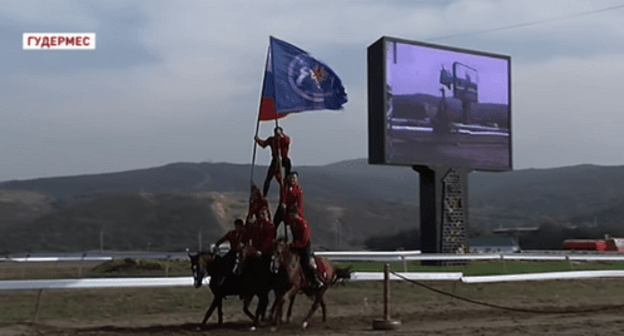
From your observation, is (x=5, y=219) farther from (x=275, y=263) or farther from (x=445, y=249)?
(x=275, y=263)

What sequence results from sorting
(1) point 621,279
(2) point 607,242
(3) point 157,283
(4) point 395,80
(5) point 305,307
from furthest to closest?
(2) point 607,242 < (4) point 395,80 < (1) point 621,279 < (5) point 305,307 < (3) point 157,283

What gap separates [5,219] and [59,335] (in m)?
134

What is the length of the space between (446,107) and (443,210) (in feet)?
14.3

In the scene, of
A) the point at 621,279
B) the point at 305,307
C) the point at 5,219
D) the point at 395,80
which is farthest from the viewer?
the point at 5,219

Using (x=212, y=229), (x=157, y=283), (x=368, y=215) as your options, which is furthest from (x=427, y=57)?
(x=368, y=215)

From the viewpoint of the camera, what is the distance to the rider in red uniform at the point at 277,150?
50.6 feet

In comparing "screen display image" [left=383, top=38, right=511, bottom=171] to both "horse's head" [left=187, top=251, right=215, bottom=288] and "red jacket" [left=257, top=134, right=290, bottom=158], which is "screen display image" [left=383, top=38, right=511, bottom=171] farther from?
"horse's head" [left=187, top=251, right=215, bottom=288]

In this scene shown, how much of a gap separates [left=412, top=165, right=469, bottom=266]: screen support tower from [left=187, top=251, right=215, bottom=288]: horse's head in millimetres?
19470

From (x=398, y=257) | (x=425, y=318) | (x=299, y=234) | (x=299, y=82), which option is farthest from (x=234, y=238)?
(x=398, y=257)

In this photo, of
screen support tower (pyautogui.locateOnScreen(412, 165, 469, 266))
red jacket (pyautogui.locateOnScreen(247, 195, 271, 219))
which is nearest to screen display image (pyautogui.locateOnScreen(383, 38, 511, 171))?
screen support tower (pyautogui.locateOnScreen(412, 165, 469, 266))

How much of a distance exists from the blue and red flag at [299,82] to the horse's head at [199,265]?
139 inches

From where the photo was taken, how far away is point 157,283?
1534 centimetres

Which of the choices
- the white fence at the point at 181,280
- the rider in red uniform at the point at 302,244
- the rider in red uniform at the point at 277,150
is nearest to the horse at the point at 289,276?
the rider in red uniform at the point at 302,244

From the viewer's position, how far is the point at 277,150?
608 inches
